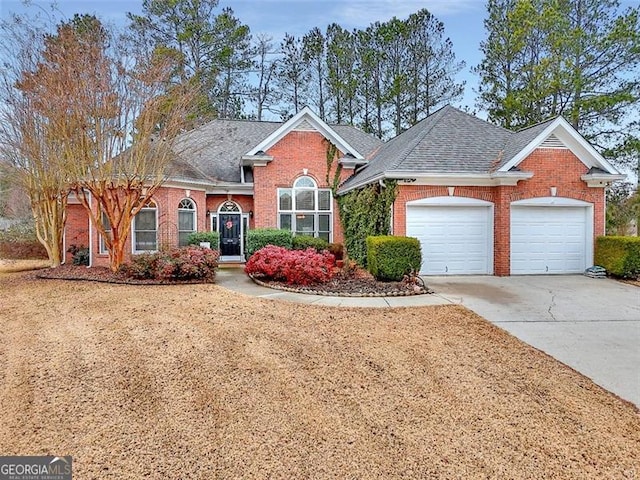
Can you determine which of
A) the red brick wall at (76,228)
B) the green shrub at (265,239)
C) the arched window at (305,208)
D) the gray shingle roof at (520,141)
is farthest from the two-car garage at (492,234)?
the red brick wall at (76,228)

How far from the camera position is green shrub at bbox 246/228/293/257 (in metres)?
14.1

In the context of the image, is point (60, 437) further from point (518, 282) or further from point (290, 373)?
point (518, 282)

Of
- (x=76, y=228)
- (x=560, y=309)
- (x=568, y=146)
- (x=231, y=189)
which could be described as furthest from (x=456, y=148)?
(x=76, y=228)

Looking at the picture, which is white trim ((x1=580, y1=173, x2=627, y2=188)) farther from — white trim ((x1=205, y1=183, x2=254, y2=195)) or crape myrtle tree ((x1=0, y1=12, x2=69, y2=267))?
crape myrtle tree ((x1=0, y1=12, x2=69, y2=267))

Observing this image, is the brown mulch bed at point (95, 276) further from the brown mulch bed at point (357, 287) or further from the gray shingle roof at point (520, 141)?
the gray shingle roof at point (520, 141)

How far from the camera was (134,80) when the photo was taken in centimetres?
1144

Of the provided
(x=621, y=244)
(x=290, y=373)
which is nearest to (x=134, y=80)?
(x=290, y=373)

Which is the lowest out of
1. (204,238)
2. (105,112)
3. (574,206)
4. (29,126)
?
(204,238)

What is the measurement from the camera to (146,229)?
14.7 metres

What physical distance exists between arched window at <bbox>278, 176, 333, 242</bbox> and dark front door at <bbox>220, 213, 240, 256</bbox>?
197 cm

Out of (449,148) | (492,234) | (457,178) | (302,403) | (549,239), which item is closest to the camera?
(302,403)

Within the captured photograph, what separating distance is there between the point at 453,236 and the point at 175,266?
8462 mm

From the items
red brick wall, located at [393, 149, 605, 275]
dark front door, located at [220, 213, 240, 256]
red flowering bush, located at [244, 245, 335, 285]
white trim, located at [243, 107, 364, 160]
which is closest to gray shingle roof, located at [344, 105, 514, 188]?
red brick wall, located at [393, 149, 605, 275]

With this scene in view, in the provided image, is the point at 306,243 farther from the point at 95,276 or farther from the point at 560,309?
the point at 560,309
